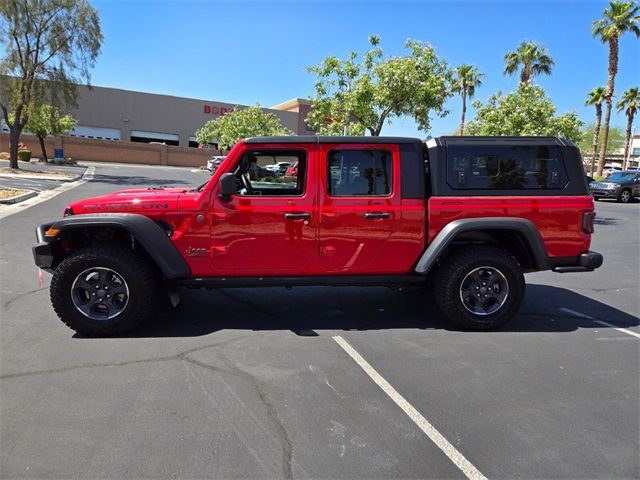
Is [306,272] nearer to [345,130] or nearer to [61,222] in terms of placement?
[61,222]

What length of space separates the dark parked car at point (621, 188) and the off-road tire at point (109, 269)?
2605cm

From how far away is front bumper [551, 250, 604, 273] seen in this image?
16.0 ft

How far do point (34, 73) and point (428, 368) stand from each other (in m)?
28.1

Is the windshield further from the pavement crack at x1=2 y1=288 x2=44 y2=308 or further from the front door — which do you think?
the pavement crack at x1=2 y1=288 x2=44 y2=308

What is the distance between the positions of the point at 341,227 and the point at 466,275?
133 centimetres

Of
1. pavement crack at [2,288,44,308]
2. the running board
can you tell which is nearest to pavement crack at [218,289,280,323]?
the running board

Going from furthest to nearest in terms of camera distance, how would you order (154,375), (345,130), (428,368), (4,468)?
(345,130)
(428,368)
(154,375)
(4,468)

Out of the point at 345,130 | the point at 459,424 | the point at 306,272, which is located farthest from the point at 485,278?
the point at 345,130

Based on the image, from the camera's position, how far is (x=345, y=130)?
13625 millimetres

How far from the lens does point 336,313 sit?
5.36 m

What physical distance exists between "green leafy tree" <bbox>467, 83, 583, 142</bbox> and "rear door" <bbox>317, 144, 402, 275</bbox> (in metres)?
9.53

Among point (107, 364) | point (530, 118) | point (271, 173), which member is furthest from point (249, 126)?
point (107, 364)

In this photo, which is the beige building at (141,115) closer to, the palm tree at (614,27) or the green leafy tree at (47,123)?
the green leafy tree at (47,123)

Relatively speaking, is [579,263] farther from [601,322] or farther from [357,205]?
[357,205]
